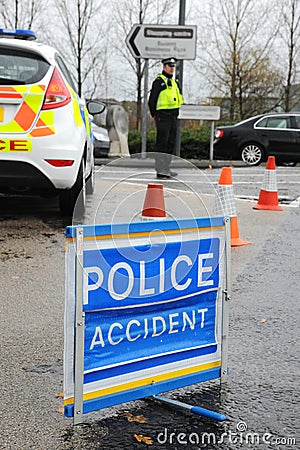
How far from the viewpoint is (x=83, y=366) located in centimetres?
292

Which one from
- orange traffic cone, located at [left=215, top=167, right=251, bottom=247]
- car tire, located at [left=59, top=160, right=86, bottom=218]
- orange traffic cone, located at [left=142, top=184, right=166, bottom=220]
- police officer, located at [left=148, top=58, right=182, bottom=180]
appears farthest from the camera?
police officer, located at [left=148, top=58, right=182, bottom=180]

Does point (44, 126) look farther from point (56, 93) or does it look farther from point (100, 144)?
point (100, 144)

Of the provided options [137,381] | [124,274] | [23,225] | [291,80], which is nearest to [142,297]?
[124,274]

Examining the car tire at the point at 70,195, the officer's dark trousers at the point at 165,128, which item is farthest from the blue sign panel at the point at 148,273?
the officer's dark trousers at the point at 165,128

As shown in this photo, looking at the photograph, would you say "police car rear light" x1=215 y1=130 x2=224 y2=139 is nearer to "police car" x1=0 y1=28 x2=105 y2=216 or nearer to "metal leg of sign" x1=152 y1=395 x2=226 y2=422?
"police car" x1=0 y1=28 x2=105 y2=216

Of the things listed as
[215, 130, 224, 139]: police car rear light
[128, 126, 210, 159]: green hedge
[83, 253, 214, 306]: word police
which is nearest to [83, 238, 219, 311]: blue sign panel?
[83, 253, 214, 306]: word police

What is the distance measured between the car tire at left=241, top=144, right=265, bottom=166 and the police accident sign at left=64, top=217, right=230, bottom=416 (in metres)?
16.4

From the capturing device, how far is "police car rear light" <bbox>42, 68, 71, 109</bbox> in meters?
6.76

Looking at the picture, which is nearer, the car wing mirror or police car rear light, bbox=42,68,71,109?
police car rear light, bbox=42,68,71,109

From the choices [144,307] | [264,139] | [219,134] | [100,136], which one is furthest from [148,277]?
[100,136]

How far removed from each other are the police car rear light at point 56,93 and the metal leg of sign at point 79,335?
408 cm

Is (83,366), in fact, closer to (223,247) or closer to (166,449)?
(166,449)

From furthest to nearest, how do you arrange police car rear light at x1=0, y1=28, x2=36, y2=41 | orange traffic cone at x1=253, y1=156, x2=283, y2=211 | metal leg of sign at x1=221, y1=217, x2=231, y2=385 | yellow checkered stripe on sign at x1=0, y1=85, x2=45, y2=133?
orange traffic cone at x1=253, y1=156, x2=283, y2=211
police car rear light at x1=0, y1=28, x2=36, y2=41
yellow checkered stripe on sign at x1=0, y1=85, x2=45, y2=133
metal leg of sign at x1=221, y1=217, x2=231, y2=385

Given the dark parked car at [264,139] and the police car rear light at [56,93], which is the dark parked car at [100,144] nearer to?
the dark parked car at [264,139]
